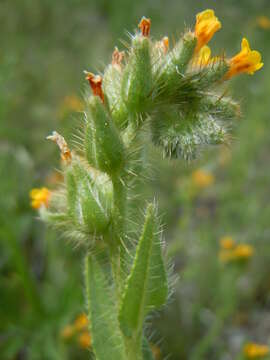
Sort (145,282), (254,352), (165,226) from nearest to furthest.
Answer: (145,282) < (254,352) < (165,226)

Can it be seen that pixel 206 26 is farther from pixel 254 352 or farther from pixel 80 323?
pixel 80 323

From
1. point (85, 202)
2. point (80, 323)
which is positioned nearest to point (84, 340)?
point (80, 323)

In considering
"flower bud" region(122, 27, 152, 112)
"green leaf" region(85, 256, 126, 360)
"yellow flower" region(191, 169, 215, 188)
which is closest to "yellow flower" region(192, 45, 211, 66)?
"flower bud" region(122, 27, 152, 112)

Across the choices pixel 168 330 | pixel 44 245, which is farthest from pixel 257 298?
pixel 44 245

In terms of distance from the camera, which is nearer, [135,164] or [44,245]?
[135,164]

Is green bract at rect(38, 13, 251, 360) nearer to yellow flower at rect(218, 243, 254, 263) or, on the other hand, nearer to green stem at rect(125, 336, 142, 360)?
green stem at rect(125, 336, 142, 360)

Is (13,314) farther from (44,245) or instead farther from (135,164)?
(135,164)

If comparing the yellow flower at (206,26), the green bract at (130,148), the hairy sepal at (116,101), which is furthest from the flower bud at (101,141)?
the yellow flower at (206,26)
